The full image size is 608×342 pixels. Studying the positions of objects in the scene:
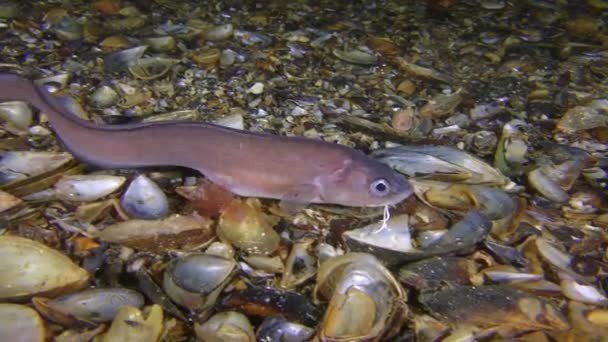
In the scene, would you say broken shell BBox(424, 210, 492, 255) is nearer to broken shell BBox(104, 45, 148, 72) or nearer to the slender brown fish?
the slender brown fish

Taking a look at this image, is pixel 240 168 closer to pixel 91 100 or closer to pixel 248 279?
pixel 248 279

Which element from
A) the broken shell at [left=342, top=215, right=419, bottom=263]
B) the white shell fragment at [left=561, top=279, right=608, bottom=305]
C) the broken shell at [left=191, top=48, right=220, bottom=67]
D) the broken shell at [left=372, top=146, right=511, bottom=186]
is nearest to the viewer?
the white shell fragment at [left=561, top=279, right=608, bottom=305]

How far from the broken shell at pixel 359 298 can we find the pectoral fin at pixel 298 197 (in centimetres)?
48

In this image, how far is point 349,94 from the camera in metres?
3.72

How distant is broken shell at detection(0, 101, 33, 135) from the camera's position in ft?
9.93

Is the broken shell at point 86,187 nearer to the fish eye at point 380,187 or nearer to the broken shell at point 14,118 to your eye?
the broken shell at point 14,118

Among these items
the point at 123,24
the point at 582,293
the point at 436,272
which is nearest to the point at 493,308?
the point at 436,272

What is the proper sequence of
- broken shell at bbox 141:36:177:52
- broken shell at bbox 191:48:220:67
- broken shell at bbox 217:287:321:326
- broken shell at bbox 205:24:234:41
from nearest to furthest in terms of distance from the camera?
broken shell at bbox 217:287:321:326, broken shell at bbox 191:48:220:67, broken shell at bbox 141:36:177:52, broken shell at bbox 205:24:234:41

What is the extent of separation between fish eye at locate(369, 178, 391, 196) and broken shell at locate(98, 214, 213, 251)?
88 cm

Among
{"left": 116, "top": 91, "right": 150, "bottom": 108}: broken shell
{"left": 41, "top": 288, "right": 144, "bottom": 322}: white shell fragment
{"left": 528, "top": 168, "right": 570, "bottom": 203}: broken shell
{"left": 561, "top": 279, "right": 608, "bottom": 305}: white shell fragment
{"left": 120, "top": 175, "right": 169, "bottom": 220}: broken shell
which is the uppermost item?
{"left": 116, "top": 91, "right": 150, "bottom": 108}: broken shell

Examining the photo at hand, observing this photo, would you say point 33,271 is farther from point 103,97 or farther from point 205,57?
point 205,57

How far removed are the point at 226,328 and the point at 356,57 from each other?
2.78m

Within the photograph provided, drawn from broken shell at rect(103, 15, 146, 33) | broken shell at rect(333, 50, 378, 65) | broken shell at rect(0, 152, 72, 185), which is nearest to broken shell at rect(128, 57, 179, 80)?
broken shell at rect(103, 15, 146, 33)

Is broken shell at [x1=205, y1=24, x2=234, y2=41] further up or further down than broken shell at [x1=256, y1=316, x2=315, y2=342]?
further up
